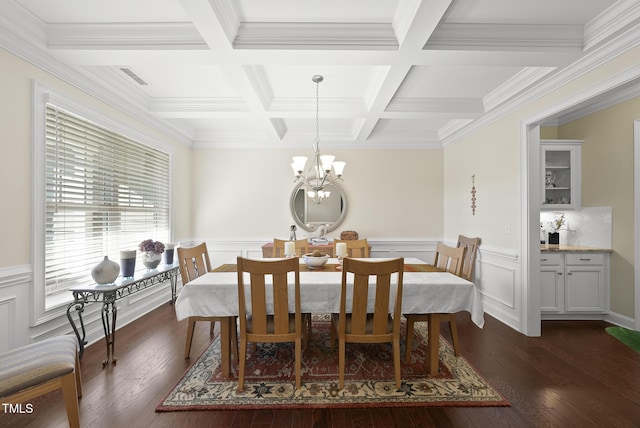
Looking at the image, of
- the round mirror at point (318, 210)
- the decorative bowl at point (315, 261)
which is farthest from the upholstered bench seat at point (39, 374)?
the round mirror at point (318, 210)

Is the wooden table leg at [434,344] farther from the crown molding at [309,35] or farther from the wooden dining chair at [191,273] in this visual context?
the crown molding at [309,35]

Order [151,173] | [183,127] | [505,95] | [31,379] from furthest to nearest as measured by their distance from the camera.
→ [183,127]
[151,173]
[505,95]
[31,379]

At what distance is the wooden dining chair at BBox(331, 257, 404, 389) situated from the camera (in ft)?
6.84

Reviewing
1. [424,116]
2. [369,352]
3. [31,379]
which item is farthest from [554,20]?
[31,379]

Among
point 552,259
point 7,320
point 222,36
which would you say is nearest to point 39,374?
point 7,320

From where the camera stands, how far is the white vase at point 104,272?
2.68 metres

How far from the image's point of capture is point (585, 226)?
12.9 feet

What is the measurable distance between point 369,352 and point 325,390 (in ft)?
2.38

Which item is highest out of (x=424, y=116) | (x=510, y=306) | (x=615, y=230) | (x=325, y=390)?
(x=424, y=116)

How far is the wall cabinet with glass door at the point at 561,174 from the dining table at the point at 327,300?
2489 mm

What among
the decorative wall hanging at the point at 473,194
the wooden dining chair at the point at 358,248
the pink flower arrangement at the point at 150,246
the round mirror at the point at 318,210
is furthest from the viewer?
the round mirror at the point at 318,210

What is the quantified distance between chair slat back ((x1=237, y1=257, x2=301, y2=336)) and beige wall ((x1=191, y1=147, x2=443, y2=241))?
3109 millimetres

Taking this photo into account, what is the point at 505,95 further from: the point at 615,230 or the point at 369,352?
the point at 369,352

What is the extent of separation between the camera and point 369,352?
9.21 ft
